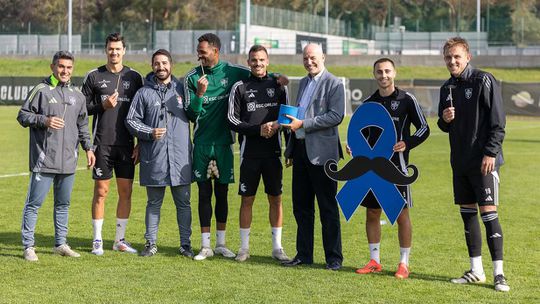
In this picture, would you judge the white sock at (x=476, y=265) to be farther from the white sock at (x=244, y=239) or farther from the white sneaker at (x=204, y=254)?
the white sneaker at (x=204, y=254)

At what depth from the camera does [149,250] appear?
8.23 m

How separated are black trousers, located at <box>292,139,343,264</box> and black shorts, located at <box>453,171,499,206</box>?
47.1 inches

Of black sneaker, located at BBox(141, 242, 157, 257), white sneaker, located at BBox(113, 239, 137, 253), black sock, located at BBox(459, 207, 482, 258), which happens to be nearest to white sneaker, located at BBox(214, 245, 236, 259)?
black sneaker, located at BBox(141, 242, 157, 257)

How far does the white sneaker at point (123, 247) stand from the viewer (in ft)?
27.6

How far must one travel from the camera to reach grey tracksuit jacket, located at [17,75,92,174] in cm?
786

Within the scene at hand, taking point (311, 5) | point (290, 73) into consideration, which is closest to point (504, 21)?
point (290, 73)

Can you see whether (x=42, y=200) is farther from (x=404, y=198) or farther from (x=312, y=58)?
(x=404, y=198)

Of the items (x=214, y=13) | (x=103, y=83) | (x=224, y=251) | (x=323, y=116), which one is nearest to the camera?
(x=323, y=116)

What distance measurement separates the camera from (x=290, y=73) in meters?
52.1

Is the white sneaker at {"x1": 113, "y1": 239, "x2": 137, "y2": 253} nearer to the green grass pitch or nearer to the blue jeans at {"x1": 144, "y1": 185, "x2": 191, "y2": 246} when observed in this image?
the green grass pitch

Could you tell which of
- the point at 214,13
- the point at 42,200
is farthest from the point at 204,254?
the point at 214,13

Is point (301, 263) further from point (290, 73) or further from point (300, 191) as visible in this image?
point (290, 73)

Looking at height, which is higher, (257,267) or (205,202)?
(205,202)

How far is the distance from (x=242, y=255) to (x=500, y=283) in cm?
240
